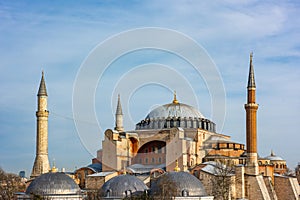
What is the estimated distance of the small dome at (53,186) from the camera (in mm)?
28172

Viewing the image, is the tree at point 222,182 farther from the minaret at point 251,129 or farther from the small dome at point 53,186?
the small dome at point 53,186

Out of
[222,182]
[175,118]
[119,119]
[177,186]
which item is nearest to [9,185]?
[177,186]

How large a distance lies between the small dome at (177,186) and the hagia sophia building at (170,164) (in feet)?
0.13

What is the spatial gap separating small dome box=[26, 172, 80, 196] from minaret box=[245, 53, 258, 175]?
10.6m

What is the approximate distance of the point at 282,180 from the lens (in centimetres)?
3659

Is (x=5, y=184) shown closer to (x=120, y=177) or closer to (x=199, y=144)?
(x=120, y=177)

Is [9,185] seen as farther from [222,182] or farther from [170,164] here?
[222,182]

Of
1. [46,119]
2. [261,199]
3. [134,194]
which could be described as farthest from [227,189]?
[46,119]

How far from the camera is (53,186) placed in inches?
1119

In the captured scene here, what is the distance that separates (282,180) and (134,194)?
1220 cm

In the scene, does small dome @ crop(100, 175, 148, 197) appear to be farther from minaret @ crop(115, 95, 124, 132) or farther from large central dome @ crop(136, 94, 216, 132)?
minaret @ crop(115, 95, 124, 132)

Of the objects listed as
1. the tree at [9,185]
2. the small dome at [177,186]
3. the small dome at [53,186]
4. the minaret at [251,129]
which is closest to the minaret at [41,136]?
the tree at [9,185]

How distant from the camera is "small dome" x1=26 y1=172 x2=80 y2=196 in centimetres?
2817

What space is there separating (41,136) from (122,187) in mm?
8722
